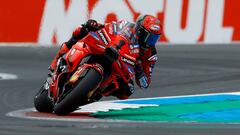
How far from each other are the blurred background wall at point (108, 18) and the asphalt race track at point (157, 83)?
0.78ft

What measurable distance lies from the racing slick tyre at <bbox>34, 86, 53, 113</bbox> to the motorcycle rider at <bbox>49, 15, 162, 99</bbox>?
46 cm

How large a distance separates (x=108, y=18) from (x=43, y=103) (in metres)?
8.14

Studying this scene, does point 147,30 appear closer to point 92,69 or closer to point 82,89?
point 92,69

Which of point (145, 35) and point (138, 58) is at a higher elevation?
point (145, 35)

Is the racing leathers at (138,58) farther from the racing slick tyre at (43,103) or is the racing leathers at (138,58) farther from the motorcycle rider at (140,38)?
the racing slick tyre at (43,103)

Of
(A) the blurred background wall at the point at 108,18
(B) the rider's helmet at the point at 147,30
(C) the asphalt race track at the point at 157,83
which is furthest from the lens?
(A) the blurred background wall at the point at 108,18

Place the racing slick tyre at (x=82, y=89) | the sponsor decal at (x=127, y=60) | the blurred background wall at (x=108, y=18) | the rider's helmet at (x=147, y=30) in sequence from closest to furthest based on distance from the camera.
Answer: the racing slick tyre at (x=82, y=89) < the sponsor decal at (x=127, y=60) < the rider's helmet at (x=147, y=30) < the blurred background wall at (x=108, y=18)

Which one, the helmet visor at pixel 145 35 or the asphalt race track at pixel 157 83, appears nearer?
the asphalt race track at pixel 157 83

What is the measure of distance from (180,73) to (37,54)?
352cm

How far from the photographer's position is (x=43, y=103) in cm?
1130

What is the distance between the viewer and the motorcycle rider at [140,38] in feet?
33.9

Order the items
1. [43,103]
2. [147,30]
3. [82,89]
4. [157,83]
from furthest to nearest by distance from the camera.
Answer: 1. [157,83]
2. [43,103]
3. [147,30]
4. [82,89]

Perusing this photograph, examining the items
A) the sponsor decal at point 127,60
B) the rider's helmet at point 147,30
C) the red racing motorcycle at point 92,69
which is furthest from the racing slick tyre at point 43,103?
the rider's helmet at point 147,30

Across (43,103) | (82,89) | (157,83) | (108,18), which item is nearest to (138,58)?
(82,89)
